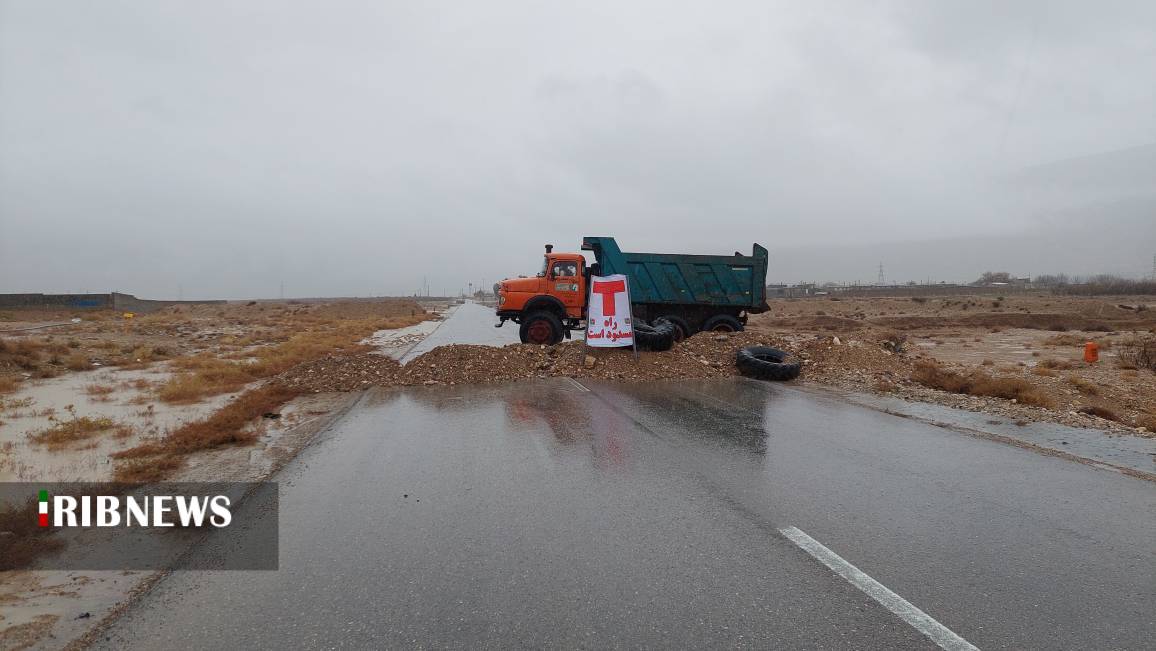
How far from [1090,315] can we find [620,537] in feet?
152

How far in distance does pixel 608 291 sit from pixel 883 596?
37.3 ft

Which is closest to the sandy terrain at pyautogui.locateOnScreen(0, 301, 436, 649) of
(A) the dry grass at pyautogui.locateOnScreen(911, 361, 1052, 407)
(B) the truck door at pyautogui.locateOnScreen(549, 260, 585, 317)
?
(B) the truck door at pyautogui.locateOnScreen(549, 260, 585, 317)

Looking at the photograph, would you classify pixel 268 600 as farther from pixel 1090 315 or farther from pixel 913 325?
pixel 1090 315

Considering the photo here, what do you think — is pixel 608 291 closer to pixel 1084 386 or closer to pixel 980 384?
pixel 980 384

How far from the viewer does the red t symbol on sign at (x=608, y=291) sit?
14.5 metres

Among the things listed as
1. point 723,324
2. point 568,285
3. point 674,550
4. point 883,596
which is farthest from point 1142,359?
point 674,550

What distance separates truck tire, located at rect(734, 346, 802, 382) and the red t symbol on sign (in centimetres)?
327

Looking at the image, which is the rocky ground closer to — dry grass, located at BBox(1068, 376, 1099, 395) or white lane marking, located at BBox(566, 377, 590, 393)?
dry grass, located at BBox(1068, 376, 1099, 395)

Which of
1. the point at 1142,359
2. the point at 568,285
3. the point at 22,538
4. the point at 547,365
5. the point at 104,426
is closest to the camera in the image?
the point at 22,538

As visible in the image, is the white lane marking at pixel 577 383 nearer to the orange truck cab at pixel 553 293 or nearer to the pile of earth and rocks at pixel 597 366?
the pile of earth and rocks at pixel 597 366

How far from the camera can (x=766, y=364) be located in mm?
13672

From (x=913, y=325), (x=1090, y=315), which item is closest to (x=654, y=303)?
(x=913, y=325)

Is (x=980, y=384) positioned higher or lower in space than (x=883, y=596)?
higher

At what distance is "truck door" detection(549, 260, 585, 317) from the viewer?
18.1 metres
